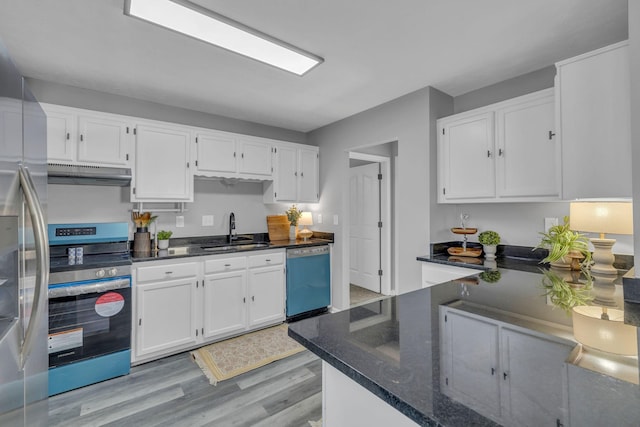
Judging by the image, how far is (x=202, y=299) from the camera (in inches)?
108

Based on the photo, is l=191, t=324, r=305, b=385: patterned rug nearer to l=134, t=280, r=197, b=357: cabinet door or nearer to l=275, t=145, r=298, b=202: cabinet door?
l=134, t=280, r=197, b=357: cabinet door

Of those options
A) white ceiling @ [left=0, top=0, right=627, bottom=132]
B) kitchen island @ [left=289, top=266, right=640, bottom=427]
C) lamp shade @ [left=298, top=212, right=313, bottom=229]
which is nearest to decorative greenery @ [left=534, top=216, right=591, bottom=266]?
kitchen island @ [left=289, top=266, right=640, bottom=427]

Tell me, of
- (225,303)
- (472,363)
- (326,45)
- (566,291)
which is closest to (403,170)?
(326,45)

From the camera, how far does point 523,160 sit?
2.25 m

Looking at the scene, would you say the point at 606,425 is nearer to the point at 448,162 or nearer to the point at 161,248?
the point at 448,162

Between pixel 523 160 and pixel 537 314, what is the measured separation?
1.64 m

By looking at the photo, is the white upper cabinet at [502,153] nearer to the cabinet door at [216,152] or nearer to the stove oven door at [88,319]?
the cabinet door at [216,152]

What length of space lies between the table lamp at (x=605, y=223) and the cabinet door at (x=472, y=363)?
157 centimetres

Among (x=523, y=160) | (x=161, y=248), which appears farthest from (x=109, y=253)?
(x=523, y=160)

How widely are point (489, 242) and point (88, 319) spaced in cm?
328

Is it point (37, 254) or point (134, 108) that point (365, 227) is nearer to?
point (134, 108)

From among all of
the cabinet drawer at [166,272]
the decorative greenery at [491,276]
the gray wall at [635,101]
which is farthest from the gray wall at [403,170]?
the cabinet drawer at [166,272]

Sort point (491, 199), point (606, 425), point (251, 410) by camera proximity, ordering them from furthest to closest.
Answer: point (491, 199)
point (251, 410)
point (606, 425)

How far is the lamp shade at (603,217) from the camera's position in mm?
1813
